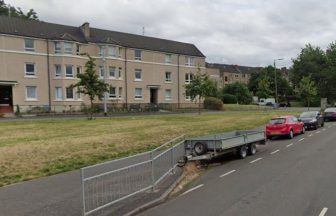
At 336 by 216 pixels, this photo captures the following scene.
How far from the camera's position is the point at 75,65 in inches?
2164

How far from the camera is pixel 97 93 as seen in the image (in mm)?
37219

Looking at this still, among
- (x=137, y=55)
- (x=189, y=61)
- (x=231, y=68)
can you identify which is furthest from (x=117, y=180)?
(x=231, y=68)

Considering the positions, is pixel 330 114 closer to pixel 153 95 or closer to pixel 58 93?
pixel 153 95

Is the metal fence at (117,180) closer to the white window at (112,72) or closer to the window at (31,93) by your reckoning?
the window at (31,93)

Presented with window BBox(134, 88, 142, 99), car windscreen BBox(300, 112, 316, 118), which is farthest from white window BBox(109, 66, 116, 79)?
car windscreen BBox(300, 112, 316, 118)

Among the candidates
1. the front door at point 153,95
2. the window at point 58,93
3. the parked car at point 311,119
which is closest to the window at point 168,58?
the front door at point 153,95

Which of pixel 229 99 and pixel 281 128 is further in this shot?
pixel 229 99

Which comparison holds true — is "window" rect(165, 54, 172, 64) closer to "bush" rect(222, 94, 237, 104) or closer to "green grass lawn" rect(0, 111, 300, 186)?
"bush" rect(222, 94, 237, 104)

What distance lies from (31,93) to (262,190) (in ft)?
149

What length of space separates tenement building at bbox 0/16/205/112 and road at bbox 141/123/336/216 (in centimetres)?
3030

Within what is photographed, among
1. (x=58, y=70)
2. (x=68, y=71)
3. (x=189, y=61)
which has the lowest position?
(x=68, y=71)

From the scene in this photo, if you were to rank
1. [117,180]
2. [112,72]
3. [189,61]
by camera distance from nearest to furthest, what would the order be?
[117,180]
[112,72]
[189,61]

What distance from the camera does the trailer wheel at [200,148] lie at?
15.9 meters

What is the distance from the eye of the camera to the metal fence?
846 cm
